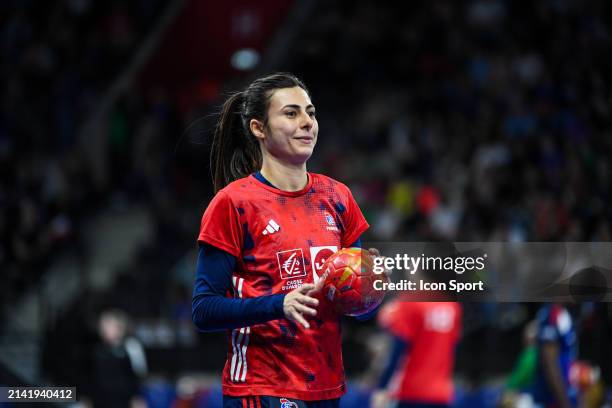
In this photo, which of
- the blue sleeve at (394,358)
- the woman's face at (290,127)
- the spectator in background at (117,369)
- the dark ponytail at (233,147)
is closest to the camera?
the woman's face at (290,127)

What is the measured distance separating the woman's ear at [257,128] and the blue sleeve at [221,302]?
20.9 inches

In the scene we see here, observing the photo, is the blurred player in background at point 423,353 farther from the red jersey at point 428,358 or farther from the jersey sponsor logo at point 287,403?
the jersey sponsor logo at point 287,403

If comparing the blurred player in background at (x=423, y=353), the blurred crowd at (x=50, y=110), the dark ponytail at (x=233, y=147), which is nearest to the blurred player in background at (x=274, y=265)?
the dark ponytail at (x=233, y=147)

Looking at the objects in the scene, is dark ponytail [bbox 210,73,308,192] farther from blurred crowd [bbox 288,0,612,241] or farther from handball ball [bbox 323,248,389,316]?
blurred crowd [bbox 288,0,612,241]

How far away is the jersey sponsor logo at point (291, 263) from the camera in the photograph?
3.89 m

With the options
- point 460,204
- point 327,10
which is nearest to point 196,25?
point 327,10

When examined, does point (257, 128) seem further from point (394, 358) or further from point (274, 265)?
point (394, 358)

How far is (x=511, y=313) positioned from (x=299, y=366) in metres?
6.65

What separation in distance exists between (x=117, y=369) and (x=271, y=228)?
18.3ft

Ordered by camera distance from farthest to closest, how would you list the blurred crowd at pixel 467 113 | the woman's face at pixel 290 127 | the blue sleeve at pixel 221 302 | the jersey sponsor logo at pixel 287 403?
the blurred crowd at pixel 467 113
the woman's face at pixel 290 127
the jersey sponsor logo at pixel 287 403
the blue sleeve at pixel 221 302

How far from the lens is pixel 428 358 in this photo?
768 cm

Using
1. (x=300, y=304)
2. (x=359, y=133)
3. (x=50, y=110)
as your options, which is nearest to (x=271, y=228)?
(x=300, y=304)

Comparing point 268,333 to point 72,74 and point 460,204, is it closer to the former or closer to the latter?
point 460,204

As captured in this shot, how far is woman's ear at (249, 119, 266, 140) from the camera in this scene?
4.11 meters
